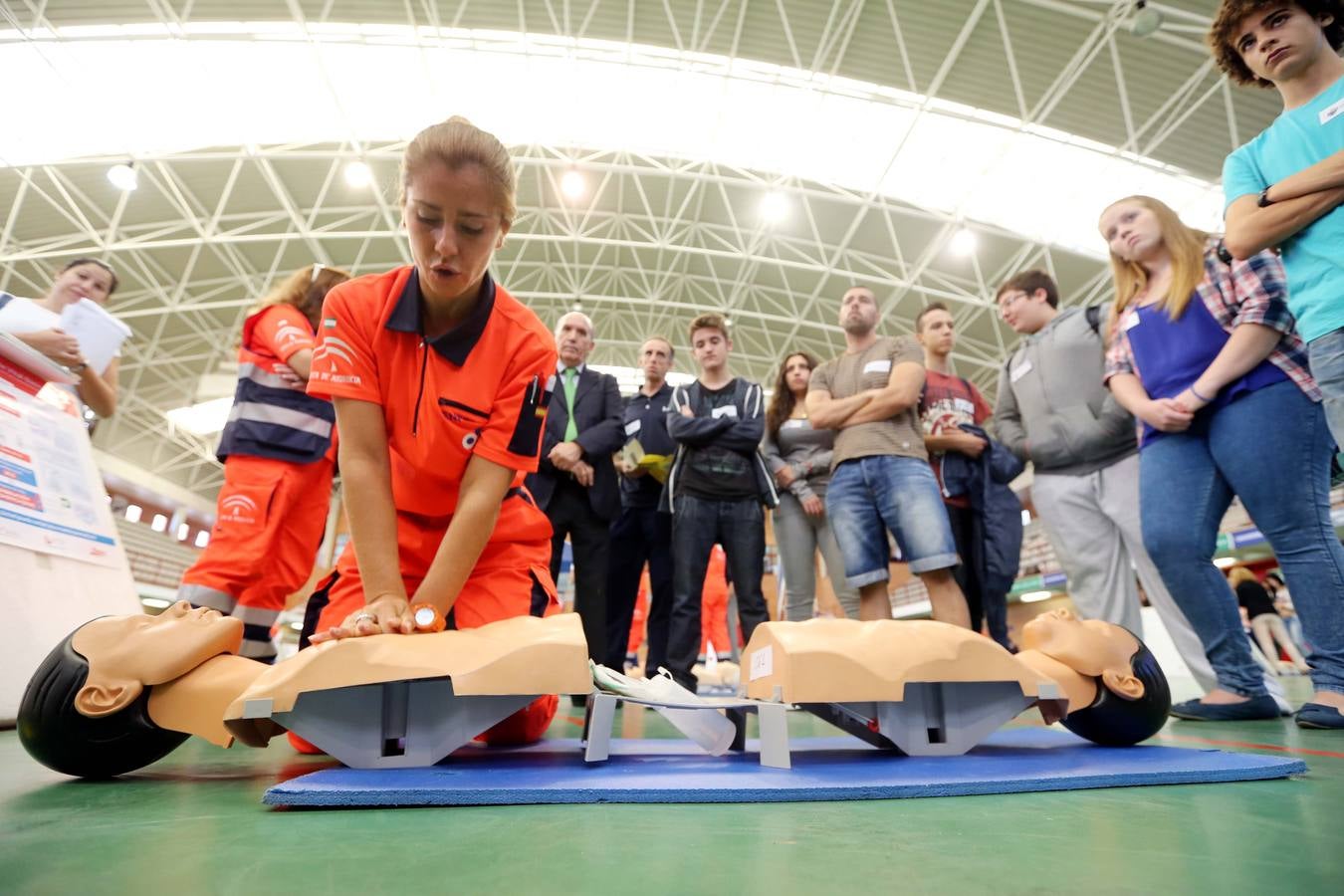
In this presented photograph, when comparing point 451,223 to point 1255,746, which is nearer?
point 451,223

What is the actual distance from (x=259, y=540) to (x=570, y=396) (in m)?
1.48

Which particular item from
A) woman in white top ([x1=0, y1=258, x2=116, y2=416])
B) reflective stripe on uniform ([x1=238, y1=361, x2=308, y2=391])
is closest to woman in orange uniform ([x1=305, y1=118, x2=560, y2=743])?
reflective stripe on uniform ([x1=238, y1=361, x2=308, y2=391])

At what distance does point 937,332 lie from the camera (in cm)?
318

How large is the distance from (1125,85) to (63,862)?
1051cm

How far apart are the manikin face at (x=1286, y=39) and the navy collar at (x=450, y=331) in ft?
5.93

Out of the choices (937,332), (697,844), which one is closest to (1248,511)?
(937,332)

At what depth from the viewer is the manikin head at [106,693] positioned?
0.96 m

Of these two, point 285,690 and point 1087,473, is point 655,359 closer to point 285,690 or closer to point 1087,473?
point 1087,473

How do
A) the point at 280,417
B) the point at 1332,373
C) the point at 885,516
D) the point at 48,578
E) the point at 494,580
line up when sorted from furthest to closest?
the point at 885,516
the point at 280,417
the point at 48,578
the point at 494,580
the point at 1332,373

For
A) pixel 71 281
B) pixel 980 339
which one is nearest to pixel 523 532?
pixel 71 281

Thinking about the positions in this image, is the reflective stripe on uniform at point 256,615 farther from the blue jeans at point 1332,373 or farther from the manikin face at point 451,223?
the blue jeans at point 1332,373

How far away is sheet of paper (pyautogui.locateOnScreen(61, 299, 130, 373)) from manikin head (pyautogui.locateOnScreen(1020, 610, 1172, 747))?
3.05m

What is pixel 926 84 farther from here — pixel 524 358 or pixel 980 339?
pixel 524 358

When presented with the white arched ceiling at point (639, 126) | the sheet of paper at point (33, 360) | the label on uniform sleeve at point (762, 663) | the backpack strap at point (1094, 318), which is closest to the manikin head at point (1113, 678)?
the label on uniform sleeve at point (762, 663)
